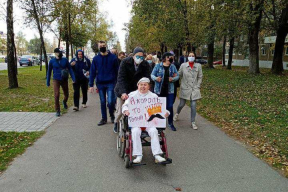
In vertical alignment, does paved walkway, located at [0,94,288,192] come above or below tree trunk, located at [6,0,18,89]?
below

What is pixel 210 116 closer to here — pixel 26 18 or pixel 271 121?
pixel 271 121

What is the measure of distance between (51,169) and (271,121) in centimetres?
Answer: 591

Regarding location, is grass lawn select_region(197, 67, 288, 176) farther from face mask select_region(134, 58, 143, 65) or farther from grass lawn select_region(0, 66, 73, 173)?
grass lawn select_region(0, 66, 73, 173)

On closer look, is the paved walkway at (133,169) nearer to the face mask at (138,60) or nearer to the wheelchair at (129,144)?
the wheelchair at (129,144)

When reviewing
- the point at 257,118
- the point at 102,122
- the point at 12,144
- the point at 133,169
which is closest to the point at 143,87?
the point at 133,169

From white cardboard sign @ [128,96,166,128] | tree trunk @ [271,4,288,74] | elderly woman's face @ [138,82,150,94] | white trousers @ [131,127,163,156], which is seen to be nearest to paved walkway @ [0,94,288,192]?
white trousers @ [131,127,163,156]

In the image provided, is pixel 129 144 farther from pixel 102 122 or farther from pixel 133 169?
pixel 102 122

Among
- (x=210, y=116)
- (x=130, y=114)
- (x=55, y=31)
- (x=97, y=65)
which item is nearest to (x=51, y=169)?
(x=130, y=114)

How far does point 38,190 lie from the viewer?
136 inches

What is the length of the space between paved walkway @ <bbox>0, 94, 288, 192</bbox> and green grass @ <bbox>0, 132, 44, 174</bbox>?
0.46ft

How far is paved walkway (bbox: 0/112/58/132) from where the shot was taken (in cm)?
643

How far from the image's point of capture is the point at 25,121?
23.3 ft

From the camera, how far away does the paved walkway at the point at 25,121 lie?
643cm

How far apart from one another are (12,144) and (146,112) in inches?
115
